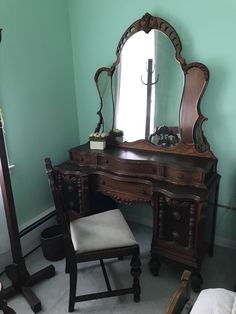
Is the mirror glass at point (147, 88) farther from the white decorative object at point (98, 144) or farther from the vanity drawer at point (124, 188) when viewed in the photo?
the vanity drawer at point (124, 188)

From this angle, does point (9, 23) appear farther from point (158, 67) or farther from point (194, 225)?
point (194, 225)

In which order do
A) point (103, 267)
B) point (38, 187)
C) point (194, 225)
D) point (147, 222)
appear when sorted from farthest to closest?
point (147, 222), point (38, 187), point (103, 267), point (194, 225)

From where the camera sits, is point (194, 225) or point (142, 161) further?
point (142, 161)

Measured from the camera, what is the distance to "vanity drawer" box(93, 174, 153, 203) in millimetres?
1787

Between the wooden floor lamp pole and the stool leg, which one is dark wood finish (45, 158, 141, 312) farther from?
the wooden floor lamp pole

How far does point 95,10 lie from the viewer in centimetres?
210

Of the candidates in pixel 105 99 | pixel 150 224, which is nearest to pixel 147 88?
pixel 105 99

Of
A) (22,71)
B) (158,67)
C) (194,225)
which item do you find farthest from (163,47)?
(194,225)

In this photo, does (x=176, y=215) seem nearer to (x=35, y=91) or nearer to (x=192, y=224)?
(x=192, y=224)

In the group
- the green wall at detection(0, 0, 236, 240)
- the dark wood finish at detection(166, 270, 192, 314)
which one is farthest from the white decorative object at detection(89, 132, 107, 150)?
the dark wood finish at detection(166, 270, 192, 314)

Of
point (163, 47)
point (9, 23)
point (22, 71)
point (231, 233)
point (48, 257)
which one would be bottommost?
point (48, 257)

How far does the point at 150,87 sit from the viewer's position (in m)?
1.99

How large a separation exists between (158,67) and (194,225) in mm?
1164

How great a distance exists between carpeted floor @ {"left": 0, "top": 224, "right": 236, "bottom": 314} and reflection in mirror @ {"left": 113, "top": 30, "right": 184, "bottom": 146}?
969 millimetres
